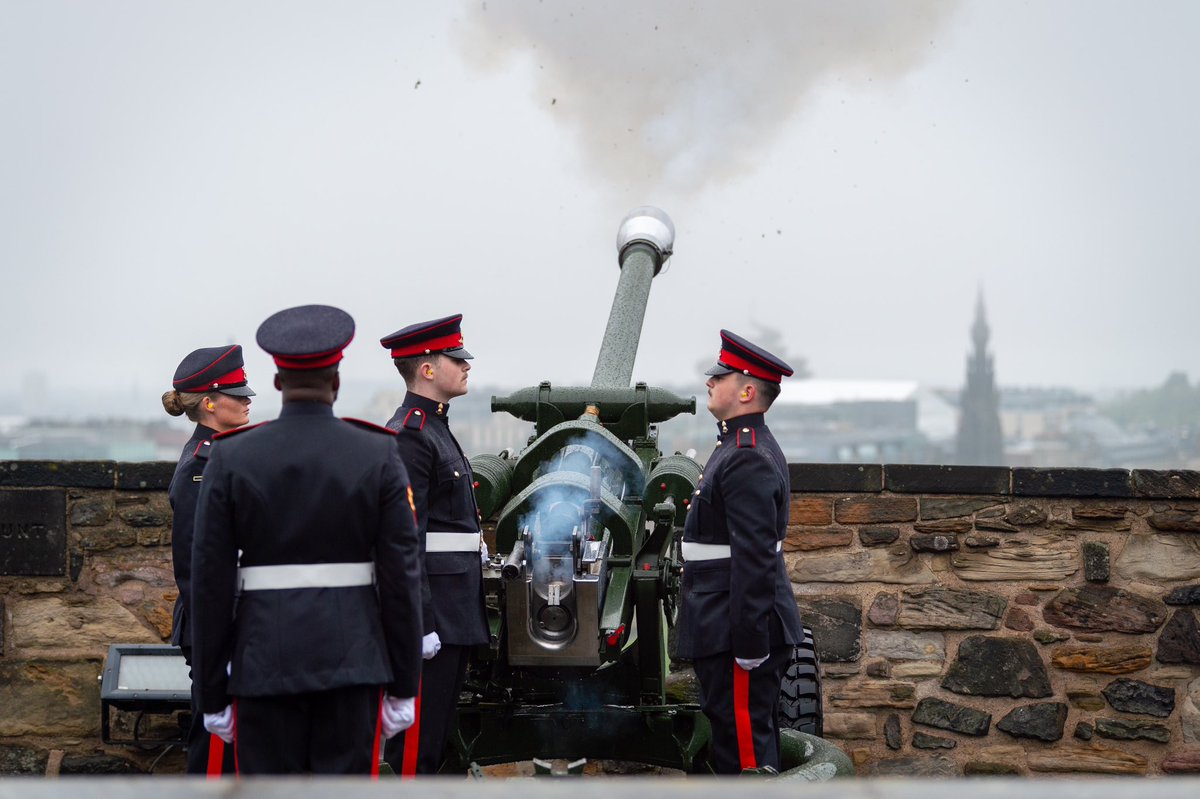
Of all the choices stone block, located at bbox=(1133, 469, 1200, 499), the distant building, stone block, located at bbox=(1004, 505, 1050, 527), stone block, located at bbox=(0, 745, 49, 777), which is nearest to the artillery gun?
stone block, located at bbox=(1004, 505, 1050, 527)

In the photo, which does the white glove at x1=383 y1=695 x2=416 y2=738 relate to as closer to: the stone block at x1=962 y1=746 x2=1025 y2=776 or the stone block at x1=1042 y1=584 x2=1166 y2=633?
the stone block at x1=962 y1=746 x2=1025 y2=776

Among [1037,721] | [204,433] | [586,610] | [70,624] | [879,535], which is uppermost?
[204,433]

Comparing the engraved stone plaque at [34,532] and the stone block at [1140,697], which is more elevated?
the engraved stone plaque at [34,532]

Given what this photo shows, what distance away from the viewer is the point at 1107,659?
5.96 metres

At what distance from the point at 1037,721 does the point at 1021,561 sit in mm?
700

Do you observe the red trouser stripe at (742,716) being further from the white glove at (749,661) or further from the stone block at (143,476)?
the stone block at (143,476)

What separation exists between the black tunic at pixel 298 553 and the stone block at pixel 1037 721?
12.0ft

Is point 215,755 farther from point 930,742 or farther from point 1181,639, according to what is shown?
point 1181,639

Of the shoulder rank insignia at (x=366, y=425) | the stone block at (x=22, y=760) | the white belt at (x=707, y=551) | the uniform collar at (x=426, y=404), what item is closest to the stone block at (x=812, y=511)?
the white belt at (x=707, y=551)

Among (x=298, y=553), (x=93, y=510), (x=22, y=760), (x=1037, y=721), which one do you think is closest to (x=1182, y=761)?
(x=1037, y=721)

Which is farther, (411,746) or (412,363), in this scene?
(412,363)

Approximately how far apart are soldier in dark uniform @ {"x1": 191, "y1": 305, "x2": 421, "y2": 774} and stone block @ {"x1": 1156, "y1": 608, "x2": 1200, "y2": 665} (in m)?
3.99

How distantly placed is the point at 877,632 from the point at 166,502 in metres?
3.21

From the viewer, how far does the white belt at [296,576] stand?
10.4 ft
